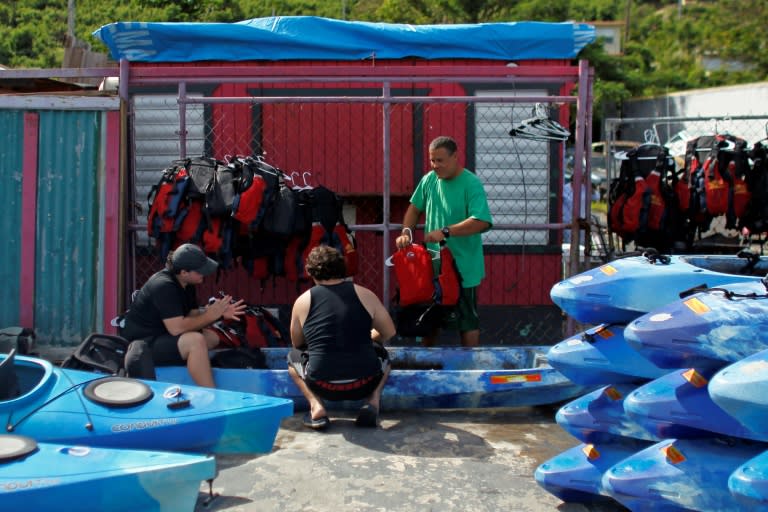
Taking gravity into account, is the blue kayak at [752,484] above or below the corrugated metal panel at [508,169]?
below

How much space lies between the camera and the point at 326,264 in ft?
20.3

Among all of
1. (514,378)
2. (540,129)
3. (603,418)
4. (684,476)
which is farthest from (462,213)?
(684,476)

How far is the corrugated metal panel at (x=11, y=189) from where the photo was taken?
25.3ft

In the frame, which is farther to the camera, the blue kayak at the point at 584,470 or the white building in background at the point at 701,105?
the white building in background at the point at 701,105

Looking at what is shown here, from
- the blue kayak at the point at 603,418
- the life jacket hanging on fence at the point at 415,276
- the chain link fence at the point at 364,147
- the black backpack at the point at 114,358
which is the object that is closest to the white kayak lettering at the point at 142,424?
the black backpack at the point at 114,358

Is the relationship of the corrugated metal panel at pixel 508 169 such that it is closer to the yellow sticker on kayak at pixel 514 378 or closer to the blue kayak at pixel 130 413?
the yellow sticker on kayak at pixel 514 378

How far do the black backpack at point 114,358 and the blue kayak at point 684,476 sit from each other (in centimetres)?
316

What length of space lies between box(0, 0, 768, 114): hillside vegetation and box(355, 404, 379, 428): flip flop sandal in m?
19.6

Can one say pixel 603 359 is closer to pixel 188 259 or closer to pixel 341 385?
pixel 341 385

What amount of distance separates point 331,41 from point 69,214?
302cm

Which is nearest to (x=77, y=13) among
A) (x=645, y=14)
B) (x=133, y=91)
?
(x=133, y=91)

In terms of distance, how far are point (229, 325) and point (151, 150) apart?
265 cm

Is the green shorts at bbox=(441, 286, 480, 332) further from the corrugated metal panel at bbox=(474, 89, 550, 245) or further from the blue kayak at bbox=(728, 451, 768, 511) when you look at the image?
the blue kayak at bbox=(728, 451, 768, 511)

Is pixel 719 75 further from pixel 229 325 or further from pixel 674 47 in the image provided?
pixel 229 325
